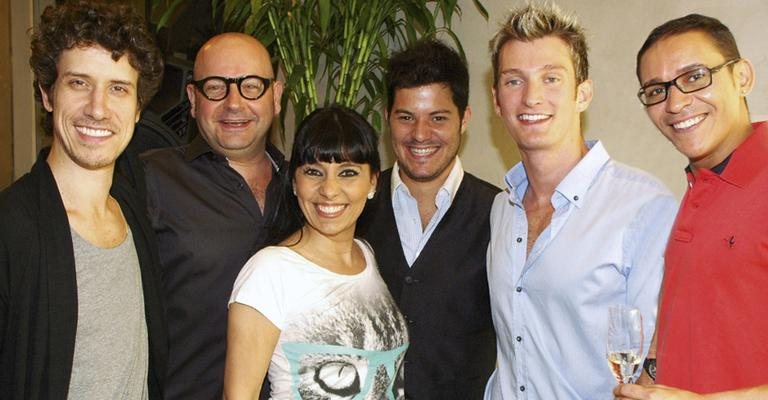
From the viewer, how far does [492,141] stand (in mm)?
4020

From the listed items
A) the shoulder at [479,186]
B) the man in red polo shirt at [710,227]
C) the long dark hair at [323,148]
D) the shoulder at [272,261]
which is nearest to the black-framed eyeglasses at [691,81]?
the man in red polo shirt at [710,227]

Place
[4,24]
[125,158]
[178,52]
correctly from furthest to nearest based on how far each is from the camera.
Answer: [4,24] → [178,52] → [125,158]

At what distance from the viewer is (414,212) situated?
9.03 feet

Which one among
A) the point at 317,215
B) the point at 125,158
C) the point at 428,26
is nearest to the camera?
the point at 317,215

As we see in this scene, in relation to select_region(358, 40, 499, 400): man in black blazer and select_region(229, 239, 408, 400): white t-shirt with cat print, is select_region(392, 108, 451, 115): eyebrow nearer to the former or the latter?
select_region(358, 40, 499, 400): man in black blazer

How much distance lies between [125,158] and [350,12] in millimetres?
1727

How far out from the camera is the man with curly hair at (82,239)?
67.9 inches

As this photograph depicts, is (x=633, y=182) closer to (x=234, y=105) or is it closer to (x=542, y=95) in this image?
(x=542, y=95)

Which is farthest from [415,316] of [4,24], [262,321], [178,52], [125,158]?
[4,24]

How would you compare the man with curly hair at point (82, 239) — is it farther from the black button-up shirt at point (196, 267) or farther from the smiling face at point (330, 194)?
the smiling face at point (330, 194)

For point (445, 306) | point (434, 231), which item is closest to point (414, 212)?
point (434, 231)

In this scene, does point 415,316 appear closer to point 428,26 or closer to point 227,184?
point 227,184

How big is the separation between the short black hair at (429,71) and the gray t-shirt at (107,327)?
1279 mm

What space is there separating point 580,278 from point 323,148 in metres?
0.82
